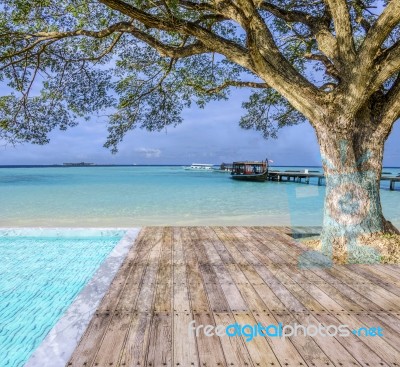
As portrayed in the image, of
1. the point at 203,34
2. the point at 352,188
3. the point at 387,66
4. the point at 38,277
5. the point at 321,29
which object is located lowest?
the point at 38,277

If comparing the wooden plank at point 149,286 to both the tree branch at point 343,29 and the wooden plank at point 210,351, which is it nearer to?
the wooden plank at point 210,351

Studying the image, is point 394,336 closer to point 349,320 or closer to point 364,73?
point 349,320

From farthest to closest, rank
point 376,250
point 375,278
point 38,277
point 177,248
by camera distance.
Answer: point 177,248, point 38,277, point 376,250, point 375,278

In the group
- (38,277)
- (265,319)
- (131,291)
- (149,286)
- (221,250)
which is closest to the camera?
(265,319)

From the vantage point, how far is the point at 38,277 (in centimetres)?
479

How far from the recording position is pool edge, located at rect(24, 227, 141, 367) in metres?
2.22

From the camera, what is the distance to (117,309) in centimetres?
294

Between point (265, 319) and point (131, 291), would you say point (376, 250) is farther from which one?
point (131, 291)

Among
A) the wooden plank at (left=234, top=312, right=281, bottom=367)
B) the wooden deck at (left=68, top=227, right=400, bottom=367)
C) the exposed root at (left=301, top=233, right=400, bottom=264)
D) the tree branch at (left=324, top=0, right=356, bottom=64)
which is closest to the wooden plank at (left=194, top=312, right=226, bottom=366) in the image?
the wooden deck at (left=68, top=227, right=400, bottom=367)

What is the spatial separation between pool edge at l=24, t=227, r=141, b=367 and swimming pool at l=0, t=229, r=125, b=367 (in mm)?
520

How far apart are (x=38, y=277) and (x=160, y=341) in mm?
3242

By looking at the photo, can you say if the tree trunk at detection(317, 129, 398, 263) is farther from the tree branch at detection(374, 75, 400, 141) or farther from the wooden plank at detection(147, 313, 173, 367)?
the wooden plank at detection(147, 313, 173, 367)

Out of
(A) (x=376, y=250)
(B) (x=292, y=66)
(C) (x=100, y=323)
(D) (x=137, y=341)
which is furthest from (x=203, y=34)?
(D) (x=137, y=341)

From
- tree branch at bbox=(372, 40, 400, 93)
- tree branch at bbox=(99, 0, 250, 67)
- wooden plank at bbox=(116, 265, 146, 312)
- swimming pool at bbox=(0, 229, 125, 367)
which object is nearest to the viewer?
wooden plank at bbox=(116, 265, 146, 312)
